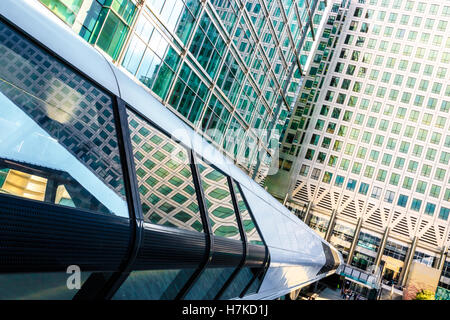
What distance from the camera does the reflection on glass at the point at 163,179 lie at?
8.57ft

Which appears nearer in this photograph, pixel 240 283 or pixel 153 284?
pixel 153 284

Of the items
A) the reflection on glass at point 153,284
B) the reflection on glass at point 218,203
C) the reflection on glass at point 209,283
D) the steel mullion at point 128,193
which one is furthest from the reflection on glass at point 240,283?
the steel mullion at point 128,193

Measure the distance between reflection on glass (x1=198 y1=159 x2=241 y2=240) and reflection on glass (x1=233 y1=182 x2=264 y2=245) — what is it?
1.01ft

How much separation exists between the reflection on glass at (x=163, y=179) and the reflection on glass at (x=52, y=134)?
9.3 inches

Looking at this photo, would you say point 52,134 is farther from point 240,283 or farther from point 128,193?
point 240,283

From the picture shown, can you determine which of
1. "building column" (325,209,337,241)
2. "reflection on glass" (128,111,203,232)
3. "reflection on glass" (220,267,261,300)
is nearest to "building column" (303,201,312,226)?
"building column" (325,209,337,241)

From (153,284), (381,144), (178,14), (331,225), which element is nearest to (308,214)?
(331,225)

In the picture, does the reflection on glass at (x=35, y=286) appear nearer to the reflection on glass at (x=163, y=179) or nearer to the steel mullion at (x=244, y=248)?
the reflection on glass at (x=163, y=179)

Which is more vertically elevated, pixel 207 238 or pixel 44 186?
pixel 44 186

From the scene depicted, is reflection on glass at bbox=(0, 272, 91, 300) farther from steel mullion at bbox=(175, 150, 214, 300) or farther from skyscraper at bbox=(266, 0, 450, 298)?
skyscraper at bbox=(266, 0, 450, 298)

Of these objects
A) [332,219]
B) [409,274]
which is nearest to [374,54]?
[332,219]

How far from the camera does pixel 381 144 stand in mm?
59344

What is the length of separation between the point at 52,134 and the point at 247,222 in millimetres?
3025

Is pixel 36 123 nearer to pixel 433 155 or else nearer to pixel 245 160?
pixel 245 160
